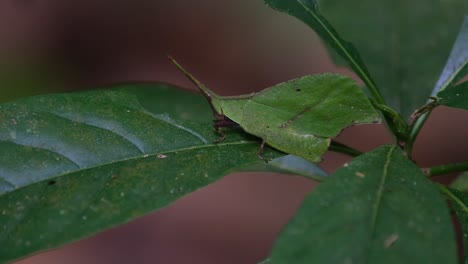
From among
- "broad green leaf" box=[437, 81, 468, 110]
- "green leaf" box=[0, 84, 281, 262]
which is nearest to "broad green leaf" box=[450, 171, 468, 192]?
"broad green leaf" box=[437, 81, 468, 110]

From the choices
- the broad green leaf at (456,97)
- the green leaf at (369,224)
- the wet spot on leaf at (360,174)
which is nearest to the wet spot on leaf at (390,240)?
the green leaf at (369,224)

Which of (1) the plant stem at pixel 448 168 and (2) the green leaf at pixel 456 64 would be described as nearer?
(1) the plant stem at pixel 448 168

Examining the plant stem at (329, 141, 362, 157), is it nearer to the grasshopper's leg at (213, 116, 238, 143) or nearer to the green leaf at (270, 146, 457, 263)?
the grasshopper's leg at (213, 116, 238, 143)

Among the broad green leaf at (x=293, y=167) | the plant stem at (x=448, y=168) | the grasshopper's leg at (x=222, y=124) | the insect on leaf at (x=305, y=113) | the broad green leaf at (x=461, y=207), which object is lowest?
the broad green leaf at (x=293, y=167)

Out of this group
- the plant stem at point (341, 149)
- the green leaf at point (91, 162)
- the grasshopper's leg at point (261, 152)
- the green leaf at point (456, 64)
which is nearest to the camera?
the green leaf at point (91, 162)

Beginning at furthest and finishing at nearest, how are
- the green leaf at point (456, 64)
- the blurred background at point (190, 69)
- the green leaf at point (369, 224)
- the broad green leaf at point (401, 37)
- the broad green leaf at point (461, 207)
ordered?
1. the blurred background at point (190, 69)
2. the broad green leaf at point (401, 37)
3. the green leaf at point (456, 64)
4. the broad green leaf at point (461, 207)
5. the green leaf at point (369, 224)

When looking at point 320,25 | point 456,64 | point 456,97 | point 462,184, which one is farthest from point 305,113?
point 462,184

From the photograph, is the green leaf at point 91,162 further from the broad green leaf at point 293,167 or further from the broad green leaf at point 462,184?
the broad green leaf at point 462,184

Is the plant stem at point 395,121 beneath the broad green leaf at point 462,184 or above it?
above
